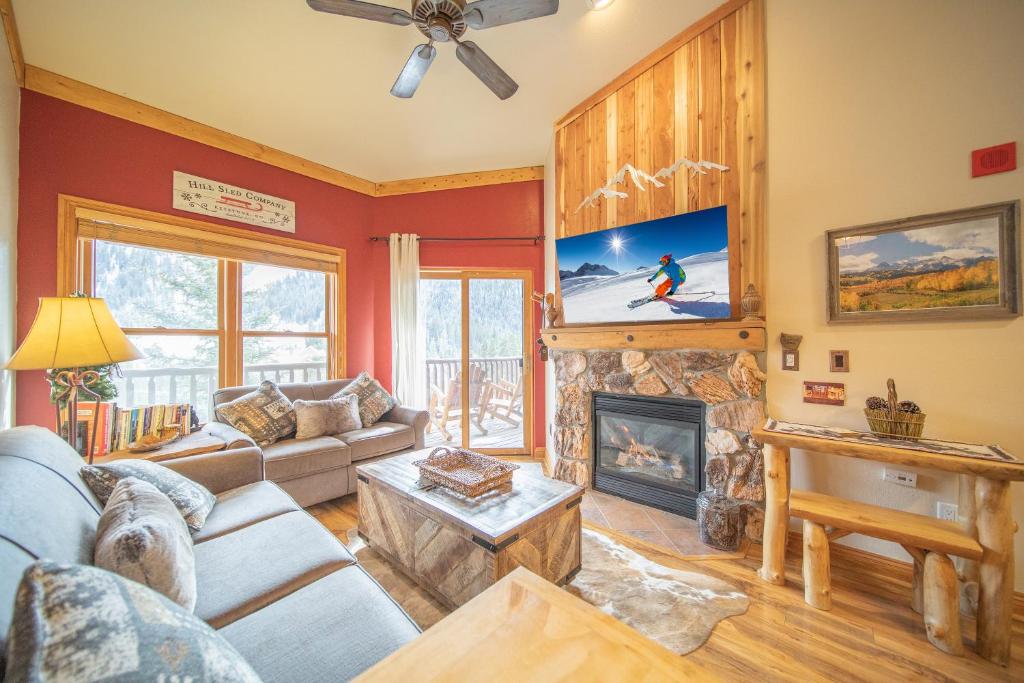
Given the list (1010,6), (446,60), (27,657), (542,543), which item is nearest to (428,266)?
(446,60)

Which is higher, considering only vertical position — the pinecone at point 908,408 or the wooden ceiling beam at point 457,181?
the wooden ceiling beam at point 457,181

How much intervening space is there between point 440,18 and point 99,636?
2305 millimetres

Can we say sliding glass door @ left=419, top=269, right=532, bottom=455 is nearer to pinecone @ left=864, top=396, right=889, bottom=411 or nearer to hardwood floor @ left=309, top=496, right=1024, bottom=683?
hardwood floor @ left=309, top=496, right=1024, bottom=683

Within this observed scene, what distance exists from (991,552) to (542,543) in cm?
171

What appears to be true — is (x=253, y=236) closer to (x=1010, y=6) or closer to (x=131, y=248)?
(x=131, y=248)

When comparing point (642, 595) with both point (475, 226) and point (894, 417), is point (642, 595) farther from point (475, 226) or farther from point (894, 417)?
point (475, 226)

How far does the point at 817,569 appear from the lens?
165 cm

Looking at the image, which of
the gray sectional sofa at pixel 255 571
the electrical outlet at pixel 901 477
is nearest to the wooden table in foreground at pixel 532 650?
the gray sectional sofa at pixel 255 571

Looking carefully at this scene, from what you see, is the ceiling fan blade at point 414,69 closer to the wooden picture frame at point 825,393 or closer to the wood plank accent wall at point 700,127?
the wood plank accent wall at point 700,127

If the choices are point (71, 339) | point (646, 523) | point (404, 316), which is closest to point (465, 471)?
point (646, 523)

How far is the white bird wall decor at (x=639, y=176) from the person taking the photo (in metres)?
2.33

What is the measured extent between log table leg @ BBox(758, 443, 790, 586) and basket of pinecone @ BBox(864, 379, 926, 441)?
0.39 metres

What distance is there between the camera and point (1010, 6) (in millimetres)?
1567

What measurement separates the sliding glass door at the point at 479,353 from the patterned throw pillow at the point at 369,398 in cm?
67
